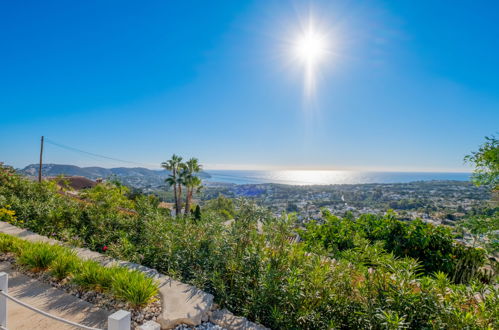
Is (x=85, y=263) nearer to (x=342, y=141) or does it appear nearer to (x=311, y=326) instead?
(x=311, y=326)

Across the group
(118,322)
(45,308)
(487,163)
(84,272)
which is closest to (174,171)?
(84,272)

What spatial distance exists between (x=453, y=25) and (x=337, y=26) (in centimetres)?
337

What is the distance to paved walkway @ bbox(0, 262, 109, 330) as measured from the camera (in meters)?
2.45

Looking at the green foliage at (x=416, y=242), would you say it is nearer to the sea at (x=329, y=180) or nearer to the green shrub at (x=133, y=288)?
the sea at (x=329, y=180)

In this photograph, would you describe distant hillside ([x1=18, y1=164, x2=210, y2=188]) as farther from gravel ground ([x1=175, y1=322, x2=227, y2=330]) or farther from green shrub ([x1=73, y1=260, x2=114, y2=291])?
gravel ground ([x1=175, y1=322, x2=227, y2=330])

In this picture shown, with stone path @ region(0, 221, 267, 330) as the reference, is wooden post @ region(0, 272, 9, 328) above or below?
above

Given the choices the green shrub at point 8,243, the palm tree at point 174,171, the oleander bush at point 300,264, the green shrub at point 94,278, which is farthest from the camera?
the palm tree at point 174,171

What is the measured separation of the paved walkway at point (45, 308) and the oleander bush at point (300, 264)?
10.4 inches

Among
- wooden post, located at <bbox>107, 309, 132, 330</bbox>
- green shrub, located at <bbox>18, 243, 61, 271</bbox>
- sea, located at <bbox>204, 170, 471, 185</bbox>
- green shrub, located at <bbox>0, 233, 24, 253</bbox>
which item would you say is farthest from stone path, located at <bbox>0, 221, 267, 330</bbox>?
sea, located at <bbox>204, 170, 471, 185</bbox>

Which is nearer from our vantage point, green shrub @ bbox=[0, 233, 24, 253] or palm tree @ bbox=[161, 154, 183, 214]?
green shrub @ bbox=[0, 233, 24, 253]

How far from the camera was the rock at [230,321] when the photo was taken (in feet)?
7.49

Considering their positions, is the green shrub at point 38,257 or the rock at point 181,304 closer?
the rock at point 181,304

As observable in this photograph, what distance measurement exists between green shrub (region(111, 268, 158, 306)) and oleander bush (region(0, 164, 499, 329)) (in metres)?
0.02

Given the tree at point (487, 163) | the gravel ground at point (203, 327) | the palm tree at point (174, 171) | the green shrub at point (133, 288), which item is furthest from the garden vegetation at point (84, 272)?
the palm tree at point (174, 171)
